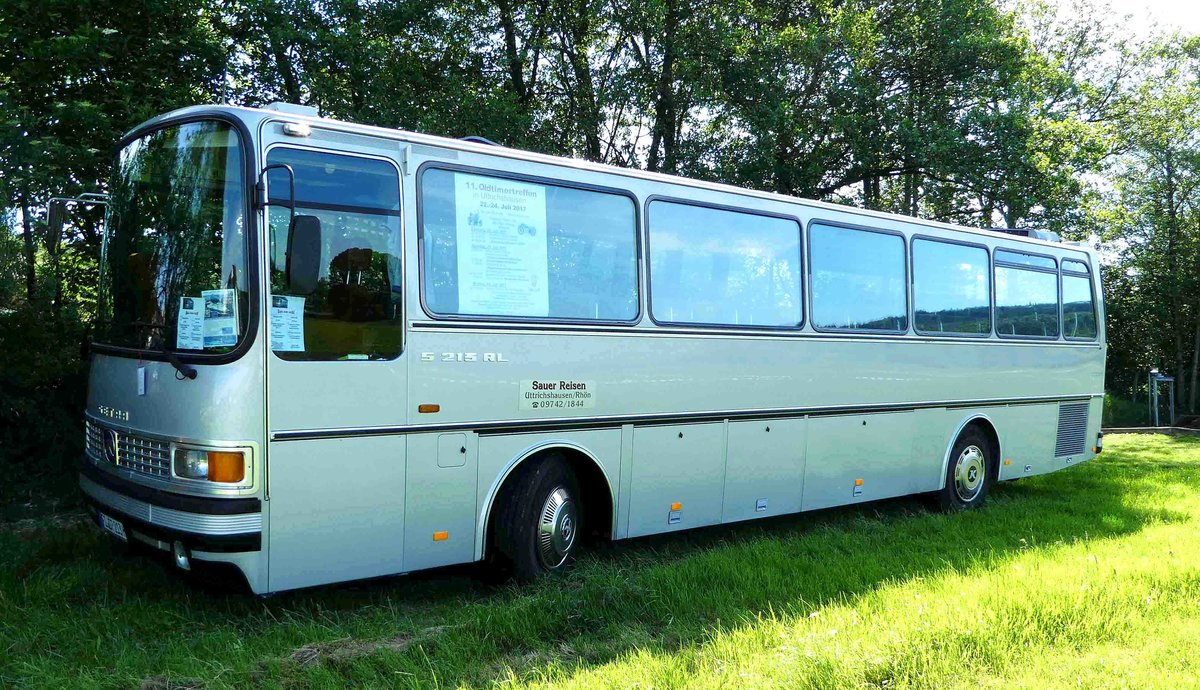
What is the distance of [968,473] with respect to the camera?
10555 millimetres

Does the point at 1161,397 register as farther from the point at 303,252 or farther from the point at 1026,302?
the point at 303,252

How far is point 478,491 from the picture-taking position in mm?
6145

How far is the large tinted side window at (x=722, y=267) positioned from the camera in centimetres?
744

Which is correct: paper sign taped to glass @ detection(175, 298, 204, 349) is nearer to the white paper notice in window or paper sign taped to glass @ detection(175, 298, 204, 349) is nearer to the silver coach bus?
the silver coach bus

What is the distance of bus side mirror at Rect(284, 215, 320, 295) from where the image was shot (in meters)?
5.17

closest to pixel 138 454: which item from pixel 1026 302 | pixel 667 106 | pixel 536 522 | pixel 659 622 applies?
pixel 536 522

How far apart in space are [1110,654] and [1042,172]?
13.6 meters

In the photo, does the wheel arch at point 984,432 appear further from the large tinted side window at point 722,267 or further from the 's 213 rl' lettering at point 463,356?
the 's 213 rl' lettering at point 463,356

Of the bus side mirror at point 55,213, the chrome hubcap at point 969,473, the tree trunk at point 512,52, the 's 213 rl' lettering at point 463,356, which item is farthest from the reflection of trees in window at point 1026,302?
the tree trunk at point 512,52

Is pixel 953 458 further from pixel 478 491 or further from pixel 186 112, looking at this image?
pixel 186 112

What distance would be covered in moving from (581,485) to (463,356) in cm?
159

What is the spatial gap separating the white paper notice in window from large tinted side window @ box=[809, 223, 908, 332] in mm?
3176

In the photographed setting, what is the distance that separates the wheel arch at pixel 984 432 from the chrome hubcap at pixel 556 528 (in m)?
5.17

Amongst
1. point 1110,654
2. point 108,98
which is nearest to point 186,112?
point 108,98
